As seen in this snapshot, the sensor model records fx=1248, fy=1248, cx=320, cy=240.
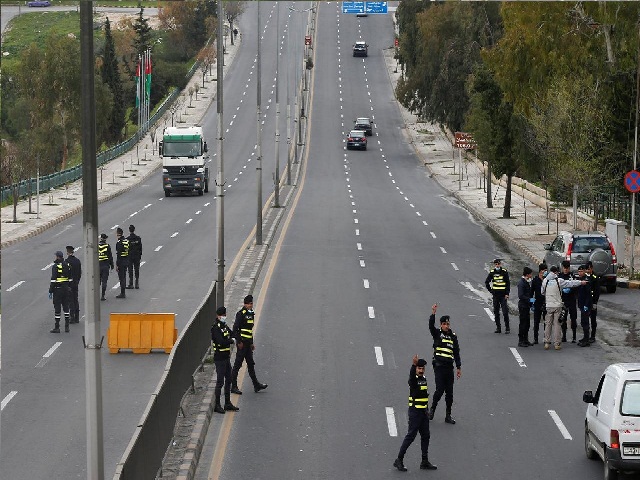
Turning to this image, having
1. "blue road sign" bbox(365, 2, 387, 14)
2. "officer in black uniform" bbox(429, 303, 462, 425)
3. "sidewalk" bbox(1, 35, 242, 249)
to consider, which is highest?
"blue road sign" bbox(365, 2, 387, 14)

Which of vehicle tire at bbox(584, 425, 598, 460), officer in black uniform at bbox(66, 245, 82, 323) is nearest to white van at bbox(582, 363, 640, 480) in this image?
vehicle tire at bbox(584, 425, 598, 460)

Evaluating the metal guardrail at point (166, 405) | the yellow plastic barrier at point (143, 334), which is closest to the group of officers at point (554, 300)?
the metal guardrail at point (166, 405)

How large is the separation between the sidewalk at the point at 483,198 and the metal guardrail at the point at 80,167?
19.4 metres

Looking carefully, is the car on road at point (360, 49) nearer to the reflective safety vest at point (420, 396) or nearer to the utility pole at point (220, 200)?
the utility pole at point (220, 200)

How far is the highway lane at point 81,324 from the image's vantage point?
18969 millimetres

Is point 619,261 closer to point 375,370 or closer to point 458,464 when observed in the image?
point 375,370

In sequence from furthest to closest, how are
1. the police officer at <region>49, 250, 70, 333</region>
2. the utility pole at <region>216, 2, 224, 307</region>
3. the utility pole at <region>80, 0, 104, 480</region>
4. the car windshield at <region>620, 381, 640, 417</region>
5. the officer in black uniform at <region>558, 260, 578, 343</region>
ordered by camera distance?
the police officer at <region>49, 250, 70, 333</region> → the officer in black uniform at <region>558, 260, 578, 343</region> → the utility pole at <region>216, 2, 224, 307</region> → the car windshield at <region>620, 381, 640, 417</region> → the utility pole at <region>80, 0, 104, 480</region>

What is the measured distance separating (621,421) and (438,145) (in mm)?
80955

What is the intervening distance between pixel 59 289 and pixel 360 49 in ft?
367

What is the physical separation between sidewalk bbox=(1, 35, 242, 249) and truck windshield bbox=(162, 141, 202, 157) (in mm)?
3721

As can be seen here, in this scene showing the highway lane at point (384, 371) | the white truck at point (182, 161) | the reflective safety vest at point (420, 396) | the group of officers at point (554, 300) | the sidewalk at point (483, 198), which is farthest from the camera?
the white truck at point (182, 161)

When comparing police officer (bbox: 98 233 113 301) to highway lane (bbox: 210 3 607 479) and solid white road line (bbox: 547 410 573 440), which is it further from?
solid white road line (bbox: 547 410 573 440)

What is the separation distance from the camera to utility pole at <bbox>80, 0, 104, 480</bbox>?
39.5ft

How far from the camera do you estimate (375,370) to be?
79.5 ft
